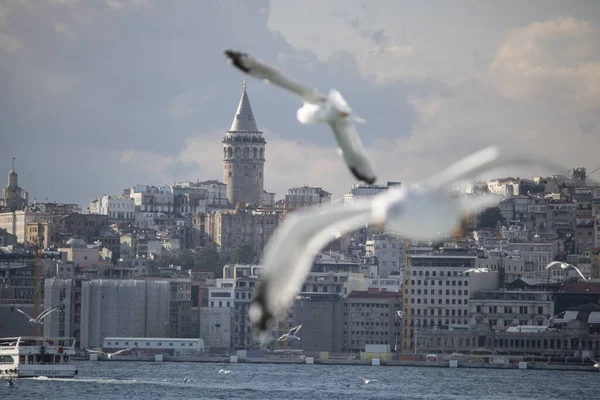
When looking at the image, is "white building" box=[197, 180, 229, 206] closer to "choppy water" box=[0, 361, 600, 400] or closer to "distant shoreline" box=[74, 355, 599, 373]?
"distant shoreline" box=[74, 355, 599, 373]

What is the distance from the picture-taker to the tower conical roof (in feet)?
611

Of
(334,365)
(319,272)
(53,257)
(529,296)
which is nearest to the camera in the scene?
(334,365)

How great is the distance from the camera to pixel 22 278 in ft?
412

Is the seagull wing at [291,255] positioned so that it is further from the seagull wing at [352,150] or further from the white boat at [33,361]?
the white boat at [33,361]

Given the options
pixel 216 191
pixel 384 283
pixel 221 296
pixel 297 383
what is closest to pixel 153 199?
pixel 216 191

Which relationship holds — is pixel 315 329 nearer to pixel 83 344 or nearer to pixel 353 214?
pixel 83 344

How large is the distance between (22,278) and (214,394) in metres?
58.6

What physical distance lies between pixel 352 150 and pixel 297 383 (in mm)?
64023

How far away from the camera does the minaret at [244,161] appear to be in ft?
607

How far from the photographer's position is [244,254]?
147 metres

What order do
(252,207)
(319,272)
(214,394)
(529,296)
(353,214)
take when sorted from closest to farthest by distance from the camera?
(353,214) → (214,394) → (529,296) → (319,272) → (252,207)

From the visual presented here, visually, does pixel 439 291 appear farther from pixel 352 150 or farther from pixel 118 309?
pixel 352 150

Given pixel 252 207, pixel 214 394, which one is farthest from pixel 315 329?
pixel 252 207

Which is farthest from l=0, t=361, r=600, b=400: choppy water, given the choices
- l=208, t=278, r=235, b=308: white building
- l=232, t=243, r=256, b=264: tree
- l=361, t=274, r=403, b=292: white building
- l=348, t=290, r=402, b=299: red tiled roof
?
l=232, t=243, r=256, b=264: tree
